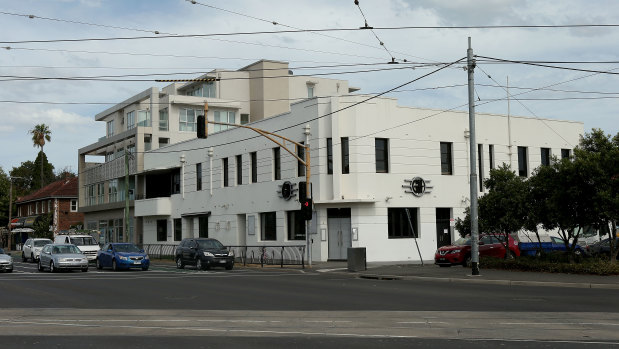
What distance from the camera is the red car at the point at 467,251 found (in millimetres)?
29916

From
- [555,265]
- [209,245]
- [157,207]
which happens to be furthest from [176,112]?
[555,265]

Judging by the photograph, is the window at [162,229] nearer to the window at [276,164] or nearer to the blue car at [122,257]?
the window at [276,164]

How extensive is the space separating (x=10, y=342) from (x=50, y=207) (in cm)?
7595

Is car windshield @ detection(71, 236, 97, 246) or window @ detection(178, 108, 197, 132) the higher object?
window @ detection(178, 108, 197, 132)

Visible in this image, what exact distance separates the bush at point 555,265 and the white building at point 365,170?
9751 millimetres

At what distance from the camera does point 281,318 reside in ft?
44.4

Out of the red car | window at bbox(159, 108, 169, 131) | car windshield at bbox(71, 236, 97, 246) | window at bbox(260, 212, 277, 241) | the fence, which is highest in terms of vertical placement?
window at bbox(159, 108, 169, 131)

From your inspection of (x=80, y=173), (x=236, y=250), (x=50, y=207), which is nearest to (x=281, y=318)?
(x=236, y=250)

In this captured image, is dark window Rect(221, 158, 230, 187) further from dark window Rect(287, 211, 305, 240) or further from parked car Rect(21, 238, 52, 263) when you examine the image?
parked car Rect(21, 238, 52, 263)

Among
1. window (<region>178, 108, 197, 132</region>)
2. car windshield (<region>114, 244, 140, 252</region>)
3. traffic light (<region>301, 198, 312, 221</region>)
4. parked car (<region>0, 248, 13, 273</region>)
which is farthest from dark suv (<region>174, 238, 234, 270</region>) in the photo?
window (<region>178, 108, 197, 132</region>)

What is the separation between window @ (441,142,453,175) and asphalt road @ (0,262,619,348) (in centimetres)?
1831

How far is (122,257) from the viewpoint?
3275 centimetres

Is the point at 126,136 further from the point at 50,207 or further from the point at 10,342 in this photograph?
the point at 10,342

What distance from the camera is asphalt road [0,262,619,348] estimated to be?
1077 cm
